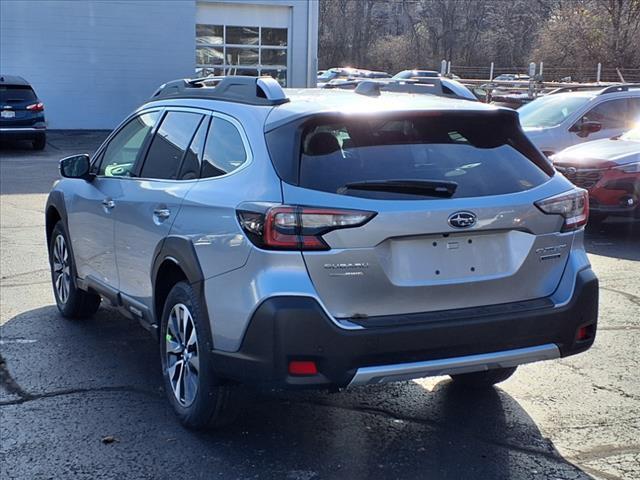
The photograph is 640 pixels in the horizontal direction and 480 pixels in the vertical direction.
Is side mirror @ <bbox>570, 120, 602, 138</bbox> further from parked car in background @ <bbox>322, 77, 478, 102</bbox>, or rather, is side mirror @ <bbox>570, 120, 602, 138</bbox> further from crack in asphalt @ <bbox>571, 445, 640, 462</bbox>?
crack in asphalt @ <bbox>571, 445, 640, 462</bbox>

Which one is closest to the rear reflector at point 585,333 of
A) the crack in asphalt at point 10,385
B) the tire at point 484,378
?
the tire at point 484,378

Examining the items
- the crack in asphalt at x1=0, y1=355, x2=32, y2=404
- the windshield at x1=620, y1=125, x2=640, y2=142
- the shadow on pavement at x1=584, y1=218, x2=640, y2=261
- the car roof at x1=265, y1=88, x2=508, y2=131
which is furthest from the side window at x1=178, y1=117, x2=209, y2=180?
the windshield at x1=620, y1=125, x2=640, y2=142

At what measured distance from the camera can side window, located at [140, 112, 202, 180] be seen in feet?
15.5

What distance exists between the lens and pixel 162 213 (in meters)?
4.56

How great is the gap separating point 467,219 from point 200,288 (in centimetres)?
136

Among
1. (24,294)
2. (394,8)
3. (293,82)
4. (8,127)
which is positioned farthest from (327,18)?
(24,294)

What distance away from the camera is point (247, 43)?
27328mm

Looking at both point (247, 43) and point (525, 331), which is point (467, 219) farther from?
point (247, 43)

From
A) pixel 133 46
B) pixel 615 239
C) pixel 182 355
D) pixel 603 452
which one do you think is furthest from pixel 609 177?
pixel 133 46

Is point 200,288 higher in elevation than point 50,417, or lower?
higher

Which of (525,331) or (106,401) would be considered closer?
(525,331)

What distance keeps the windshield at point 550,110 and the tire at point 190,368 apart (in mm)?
9729

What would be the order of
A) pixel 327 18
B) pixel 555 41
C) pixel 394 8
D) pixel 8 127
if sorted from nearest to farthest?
pixel 8 127 → pixel 555 41 → pixel 327 18 → pixel 394 8

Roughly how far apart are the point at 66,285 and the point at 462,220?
3.85 meters
